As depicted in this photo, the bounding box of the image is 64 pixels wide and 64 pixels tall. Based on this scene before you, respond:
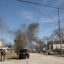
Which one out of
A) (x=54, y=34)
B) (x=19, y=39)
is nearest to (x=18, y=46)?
(x=19, y=39)

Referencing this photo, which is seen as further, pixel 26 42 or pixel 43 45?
pixel 43 45

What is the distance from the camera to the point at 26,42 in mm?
68625

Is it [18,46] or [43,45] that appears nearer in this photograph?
[18,46]

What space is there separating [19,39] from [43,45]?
51382 millimetres

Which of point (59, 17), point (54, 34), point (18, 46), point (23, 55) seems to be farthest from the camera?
point (54, 34)

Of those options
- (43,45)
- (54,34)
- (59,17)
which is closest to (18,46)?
(54,34)

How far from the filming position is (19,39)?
6588cm

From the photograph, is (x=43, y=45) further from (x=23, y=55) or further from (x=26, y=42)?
(x=23, y=55)

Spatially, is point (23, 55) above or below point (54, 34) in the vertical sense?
below

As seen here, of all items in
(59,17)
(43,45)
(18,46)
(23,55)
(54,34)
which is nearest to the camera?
(23,55)

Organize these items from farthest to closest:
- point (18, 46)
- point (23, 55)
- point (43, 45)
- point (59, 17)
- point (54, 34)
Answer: point (43, 45) < point (54, 34) < point (18, 46) < point (59, 17) < point (23, 55)

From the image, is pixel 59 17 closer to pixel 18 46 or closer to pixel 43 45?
pixel 18 46

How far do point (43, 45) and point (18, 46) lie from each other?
51218mm

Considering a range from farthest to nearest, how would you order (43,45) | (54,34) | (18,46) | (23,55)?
(43,45) < (54,34) < (18,46) < (23,55)
